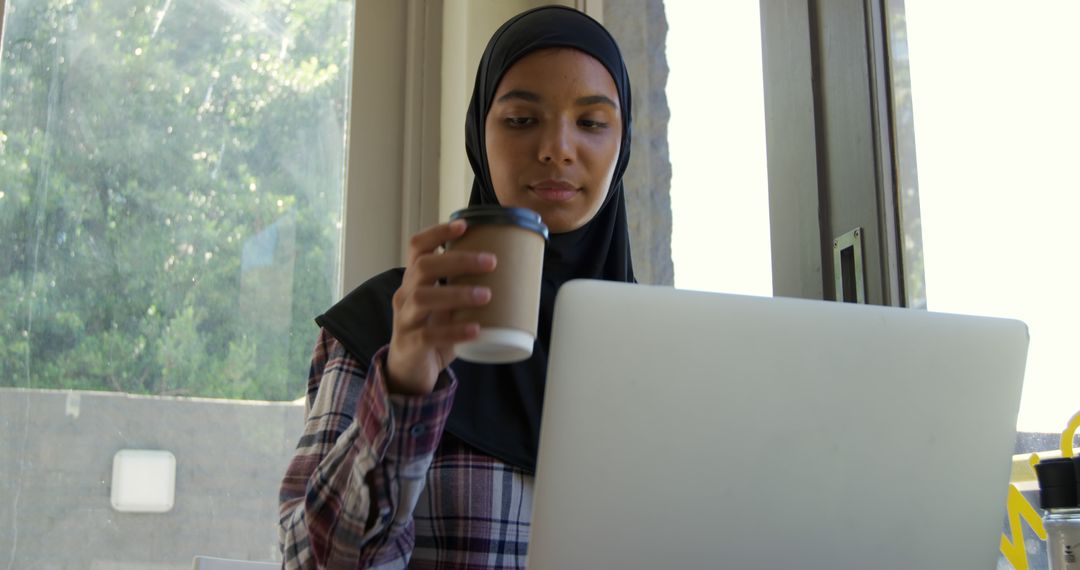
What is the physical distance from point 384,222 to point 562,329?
1729 millimetres

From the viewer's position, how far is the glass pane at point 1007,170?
127 cm

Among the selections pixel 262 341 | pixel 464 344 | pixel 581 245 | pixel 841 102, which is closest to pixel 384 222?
pixel 262 341

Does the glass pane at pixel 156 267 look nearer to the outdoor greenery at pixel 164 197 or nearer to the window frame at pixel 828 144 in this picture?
the outdoor greenery at pixel 164 197

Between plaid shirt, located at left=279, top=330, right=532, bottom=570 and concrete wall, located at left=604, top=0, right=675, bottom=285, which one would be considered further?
concrete wall, located at left=604, top=0, right=675, bottom=285

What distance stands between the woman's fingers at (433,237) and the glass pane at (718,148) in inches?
39.8

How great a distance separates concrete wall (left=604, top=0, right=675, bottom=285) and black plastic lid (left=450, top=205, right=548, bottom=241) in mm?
1357

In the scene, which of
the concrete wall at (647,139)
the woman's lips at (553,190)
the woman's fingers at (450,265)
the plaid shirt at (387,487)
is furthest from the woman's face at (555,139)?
the concrete wall at (647,139)

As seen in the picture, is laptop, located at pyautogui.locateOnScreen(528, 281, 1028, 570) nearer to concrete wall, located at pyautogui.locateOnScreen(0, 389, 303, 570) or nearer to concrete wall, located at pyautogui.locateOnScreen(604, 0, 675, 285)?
concrete wall, located at pyautogui.locateOnScreen(604, 0, 675, 285)

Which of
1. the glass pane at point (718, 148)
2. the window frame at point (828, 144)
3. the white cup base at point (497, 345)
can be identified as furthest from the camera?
the glass pane at point (718, 148)

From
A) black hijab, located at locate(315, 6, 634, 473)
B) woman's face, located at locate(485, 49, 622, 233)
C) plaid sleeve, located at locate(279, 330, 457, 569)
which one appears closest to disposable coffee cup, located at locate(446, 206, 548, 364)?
plaid sleeve, located at locate(279, 330, 457, 569)

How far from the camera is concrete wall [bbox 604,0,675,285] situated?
7.22 feet

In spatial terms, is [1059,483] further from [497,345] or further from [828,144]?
[828,144]

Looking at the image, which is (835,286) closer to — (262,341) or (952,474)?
(952,474)

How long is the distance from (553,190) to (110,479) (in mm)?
1267
